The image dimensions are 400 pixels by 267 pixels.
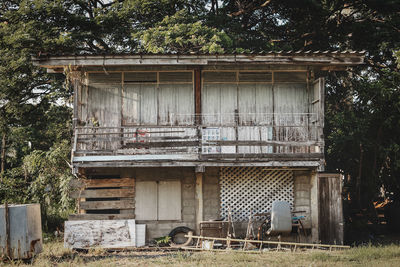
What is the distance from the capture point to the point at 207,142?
47.1ft

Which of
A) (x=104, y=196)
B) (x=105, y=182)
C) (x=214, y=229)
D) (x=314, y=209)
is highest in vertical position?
(x=105, y=182)

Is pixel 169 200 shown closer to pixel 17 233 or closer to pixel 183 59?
pixel 183 59

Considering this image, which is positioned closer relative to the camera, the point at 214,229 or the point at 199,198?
the point at 214,229

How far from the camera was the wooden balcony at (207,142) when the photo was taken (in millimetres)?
14125

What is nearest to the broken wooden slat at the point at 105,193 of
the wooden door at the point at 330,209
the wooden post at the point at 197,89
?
the wooden post at the point at 197,89

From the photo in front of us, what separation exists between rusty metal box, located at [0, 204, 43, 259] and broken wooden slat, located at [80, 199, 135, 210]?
3176mm

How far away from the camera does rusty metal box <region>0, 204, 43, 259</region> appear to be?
1157 cm

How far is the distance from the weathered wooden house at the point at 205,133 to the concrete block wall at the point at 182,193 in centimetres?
3

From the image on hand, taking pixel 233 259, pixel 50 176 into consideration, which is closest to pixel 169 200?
pixel 233 259

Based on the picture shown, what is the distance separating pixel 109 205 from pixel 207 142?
3.94 m

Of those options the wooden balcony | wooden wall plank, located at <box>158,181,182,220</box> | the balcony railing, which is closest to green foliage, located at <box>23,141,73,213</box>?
the balcony railing

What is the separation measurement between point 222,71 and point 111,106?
398 centimetres

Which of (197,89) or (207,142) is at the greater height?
(197,89)

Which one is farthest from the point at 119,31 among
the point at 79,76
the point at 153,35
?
the point at 79,76
